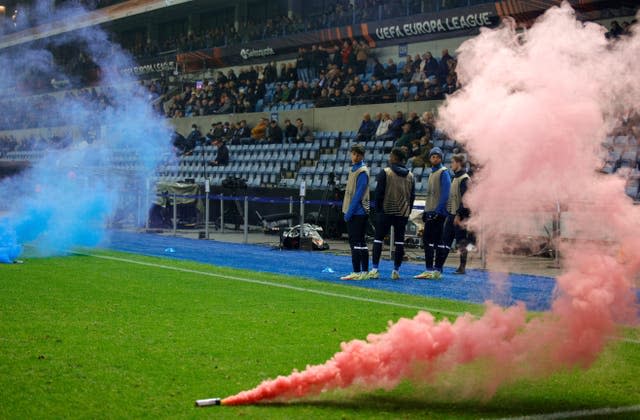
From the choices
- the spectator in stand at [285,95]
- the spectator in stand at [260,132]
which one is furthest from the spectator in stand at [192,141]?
the spectator in stand at [285,95]

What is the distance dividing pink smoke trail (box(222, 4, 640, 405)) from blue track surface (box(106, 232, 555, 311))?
2.95 ft

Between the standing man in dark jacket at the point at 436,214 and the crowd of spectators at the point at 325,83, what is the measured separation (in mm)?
8962

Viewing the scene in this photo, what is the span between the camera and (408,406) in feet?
18.3

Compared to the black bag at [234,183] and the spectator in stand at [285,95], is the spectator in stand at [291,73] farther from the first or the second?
the black bag at [234,183]

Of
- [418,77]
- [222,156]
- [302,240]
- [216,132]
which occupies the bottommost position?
[302,240]

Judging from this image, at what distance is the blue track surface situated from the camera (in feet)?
38.7

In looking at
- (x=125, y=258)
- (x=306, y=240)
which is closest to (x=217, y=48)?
(x=306, y=240)

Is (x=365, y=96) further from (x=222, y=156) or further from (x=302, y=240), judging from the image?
(x=302, y=240)

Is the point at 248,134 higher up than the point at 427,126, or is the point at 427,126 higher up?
the point at 248,134

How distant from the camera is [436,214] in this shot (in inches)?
551

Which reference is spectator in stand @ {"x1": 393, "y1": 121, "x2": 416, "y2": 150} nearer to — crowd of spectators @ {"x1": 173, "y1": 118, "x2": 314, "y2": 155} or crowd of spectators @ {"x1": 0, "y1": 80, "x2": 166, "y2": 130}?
crowd of spectators @ {"x1": 173, "y1": 118, "x2": 314, "y2": 155}

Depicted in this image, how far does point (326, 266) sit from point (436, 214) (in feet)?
9.88

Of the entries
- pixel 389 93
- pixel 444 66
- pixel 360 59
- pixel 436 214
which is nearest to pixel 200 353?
pixel 436 214

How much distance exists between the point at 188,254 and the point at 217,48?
21484 millimetres
